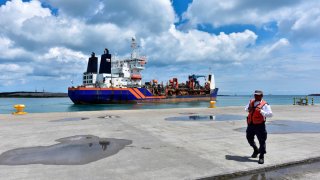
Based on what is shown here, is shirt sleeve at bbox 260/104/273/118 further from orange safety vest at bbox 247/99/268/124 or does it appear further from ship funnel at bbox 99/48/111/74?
ship funnel at bbox 99/48/111/74

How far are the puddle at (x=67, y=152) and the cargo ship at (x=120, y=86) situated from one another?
36299 millimetres

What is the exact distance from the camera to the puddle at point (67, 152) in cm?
540

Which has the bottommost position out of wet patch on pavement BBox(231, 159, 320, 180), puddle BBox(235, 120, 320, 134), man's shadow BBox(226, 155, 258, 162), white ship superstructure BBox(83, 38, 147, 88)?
wet patch on pavement BBox(231, 159, 320, 180)

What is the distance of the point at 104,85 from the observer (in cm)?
4691

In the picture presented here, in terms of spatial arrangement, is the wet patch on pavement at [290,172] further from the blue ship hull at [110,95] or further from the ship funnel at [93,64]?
the ship funnel at [93,64]

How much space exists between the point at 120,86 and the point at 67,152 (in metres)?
42.0

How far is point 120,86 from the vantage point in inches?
1885

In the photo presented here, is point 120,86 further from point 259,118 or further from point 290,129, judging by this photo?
point 259,118

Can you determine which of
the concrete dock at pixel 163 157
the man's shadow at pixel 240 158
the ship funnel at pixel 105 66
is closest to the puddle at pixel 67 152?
the concrete dock at pixel 163 157

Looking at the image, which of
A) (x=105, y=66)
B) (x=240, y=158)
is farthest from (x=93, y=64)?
(x=240, y=158)

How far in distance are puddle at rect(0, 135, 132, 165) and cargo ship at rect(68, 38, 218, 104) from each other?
36.3 metres

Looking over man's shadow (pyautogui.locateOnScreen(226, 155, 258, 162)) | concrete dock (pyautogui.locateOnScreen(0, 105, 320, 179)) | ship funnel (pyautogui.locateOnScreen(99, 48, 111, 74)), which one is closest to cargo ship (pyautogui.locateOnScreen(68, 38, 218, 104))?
ship funnel (pyautogui.locateOnScreen(99, 48, 111, 74))

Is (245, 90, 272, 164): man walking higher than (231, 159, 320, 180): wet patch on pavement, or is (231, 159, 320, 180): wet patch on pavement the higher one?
(245, 90, 272, 164): man walking

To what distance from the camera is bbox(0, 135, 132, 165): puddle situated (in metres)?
5.40
